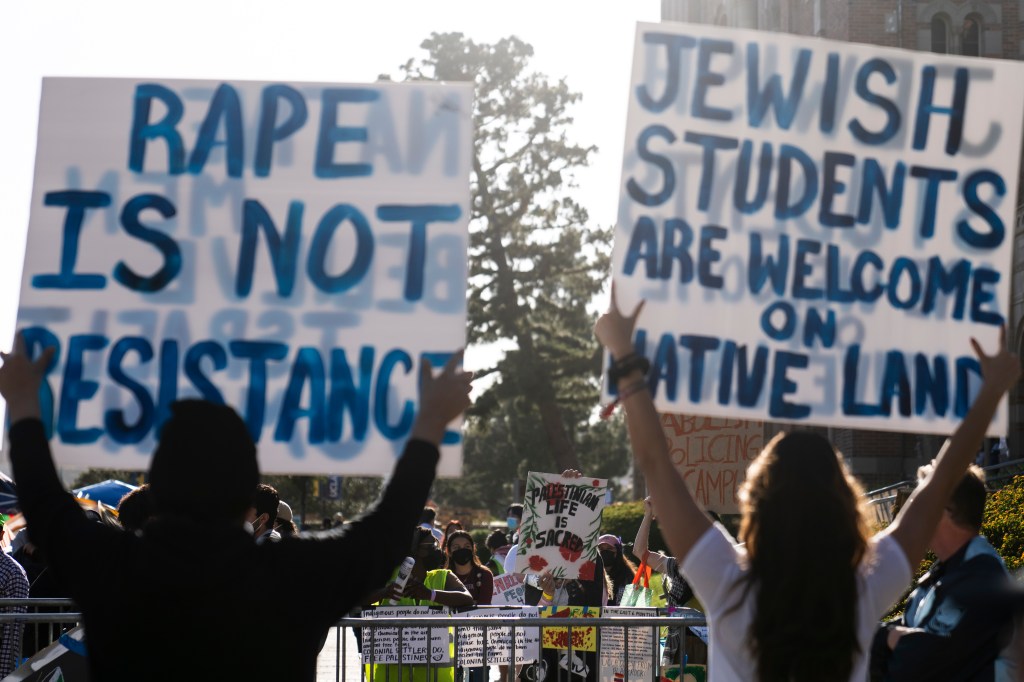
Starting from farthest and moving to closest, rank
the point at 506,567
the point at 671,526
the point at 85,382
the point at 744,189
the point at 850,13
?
the point at 850,13 → the point at 506,567 → the point at 744,189 → the point at 85,382 → the point at 671,526

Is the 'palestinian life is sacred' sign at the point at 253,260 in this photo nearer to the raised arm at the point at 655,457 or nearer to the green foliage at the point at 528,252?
the raised arm at the point at 655,457

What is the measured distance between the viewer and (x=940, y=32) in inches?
1217

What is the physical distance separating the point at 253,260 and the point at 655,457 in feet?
5.03

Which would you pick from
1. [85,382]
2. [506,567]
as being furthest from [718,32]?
[506,567]

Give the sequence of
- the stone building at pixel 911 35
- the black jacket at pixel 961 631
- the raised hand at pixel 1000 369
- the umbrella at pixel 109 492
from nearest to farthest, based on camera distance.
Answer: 1. the raised hand at pixel 1000 369
2. the black jacket at pixel 961 631
3. the umbrella at pixel 109 492
4. the stone building at pixel 911 35

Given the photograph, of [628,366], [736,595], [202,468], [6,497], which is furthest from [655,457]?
[6,497]

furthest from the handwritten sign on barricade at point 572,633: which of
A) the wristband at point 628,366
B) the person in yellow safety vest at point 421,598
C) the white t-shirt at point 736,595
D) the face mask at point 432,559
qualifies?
the white t-shirt at point 736,595

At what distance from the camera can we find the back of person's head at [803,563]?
3051 millimetres

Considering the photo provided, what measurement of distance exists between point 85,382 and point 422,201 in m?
1.16

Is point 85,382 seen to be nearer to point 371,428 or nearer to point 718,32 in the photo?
point 371,428

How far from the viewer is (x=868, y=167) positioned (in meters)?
4.52

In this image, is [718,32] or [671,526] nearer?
[671,526]

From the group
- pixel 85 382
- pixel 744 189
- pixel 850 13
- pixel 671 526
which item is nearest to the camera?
pixel 671 526

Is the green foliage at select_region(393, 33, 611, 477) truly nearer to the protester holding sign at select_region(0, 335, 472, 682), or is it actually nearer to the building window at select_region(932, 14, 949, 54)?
the building window at select_region(932, 14, 949, 54)
